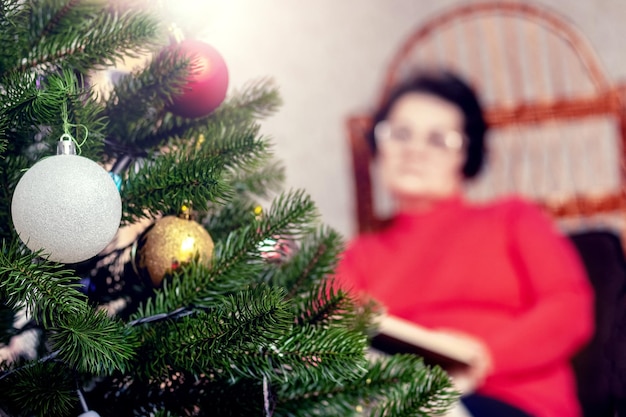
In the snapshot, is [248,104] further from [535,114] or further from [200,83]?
[535,114]

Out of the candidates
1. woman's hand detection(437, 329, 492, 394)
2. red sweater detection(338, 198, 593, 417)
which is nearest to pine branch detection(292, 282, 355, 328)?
red sweater detection(338, 198, 593, 417)

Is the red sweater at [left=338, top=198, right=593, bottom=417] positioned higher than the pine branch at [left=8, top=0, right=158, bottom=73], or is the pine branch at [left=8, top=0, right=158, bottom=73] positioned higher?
the pine branch at [left=8, top=0, right=158, bottom=73]

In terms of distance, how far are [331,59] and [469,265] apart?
1.98 ft

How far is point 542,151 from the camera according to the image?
1.51m

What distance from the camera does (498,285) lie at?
1063mm

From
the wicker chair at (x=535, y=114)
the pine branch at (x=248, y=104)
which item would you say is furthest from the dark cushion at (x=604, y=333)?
the pine branch at (x=248, y=104)

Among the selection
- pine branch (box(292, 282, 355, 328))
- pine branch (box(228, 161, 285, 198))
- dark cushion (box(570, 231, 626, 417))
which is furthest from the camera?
dark cushion (box(570, 231, 626, 417))

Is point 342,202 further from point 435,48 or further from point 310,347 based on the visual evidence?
point 310,347

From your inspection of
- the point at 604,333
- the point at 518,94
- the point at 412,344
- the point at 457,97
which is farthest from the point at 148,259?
the point at 518,94

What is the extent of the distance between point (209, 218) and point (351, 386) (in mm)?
189

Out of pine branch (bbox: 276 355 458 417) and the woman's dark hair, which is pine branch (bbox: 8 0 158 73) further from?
the woman's dark hair

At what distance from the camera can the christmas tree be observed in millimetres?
345

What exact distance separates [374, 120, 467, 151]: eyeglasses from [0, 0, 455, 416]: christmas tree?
69 centimetres

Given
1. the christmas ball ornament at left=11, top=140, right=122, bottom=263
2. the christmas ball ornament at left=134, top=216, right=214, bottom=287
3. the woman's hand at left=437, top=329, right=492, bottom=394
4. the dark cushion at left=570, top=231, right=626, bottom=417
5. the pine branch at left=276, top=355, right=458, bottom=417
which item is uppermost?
the christmas ball ornament at left=11, top=140, right=122, bottom=263
